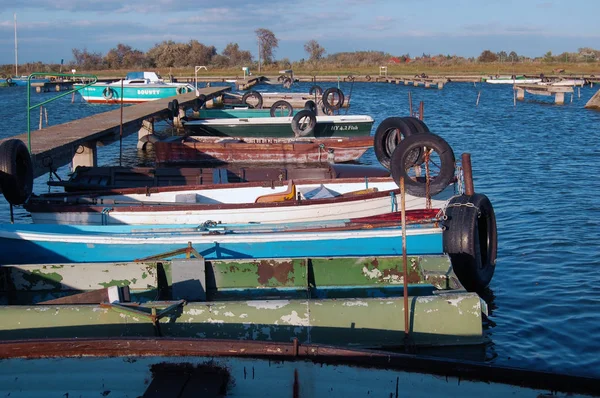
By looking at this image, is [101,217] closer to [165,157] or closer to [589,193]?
[165,157]

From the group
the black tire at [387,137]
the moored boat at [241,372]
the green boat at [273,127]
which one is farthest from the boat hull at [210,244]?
the green boat at [273,127]

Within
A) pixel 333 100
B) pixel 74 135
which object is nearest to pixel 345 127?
pixel 333 100

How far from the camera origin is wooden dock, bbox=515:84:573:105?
150 ft

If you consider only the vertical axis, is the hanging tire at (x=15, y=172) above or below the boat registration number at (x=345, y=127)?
below

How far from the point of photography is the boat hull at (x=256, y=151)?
20391 mm

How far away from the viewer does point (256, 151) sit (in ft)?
67.4

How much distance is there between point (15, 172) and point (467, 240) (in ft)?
22.8

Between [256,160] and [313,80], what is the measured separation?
1788 inches

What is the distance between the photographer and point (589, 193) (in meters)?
17.3

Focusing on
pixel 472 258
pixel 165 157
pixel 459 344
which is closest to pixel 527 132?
pixel 165 157

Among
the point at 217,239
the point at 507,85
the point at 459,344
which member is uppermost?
the point at 507,85

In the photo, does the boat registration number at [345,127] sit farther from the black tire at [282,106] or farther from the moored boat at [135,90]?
the moored boat at [135,90]

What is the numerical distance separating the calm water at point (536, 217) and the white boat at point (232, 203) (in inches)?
83.8

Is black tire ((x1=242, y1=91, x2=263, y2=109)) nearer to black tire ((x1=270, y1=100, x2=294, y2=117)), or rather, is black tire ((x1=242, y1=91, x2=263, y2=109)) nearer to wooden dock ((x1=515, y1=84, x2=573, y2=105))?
black tire ((x1=270, y1=100, x2=294, y2=117))
